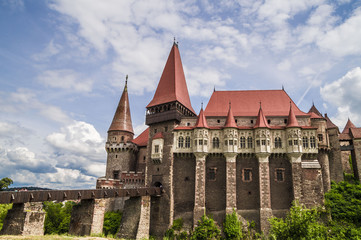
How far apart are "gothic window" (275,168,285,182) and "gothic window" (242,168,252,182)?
9.46 feet

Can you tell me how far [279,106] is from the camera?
35406 millimetres

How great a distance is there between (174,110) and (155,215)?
12960 millimetres

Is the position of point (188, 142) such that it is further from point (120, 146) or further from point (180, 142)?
point (120, 146)

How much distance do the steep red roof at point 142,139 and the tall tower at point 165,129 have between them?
562cm

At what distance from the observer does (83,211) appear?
2584 cm

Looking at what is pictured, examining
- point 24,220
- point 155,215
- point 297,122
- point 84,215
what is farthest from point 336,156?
point 24,220

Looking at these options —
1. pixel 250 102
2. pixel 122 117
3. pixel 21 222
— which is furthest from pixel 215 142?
pixel 21 222

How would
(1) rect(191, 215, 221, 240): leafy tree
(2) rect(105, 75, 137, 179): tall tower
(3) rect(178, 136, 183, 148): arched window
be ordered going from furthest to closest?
(2) rect(105, 75, 137, 179): tall tower < (3) rect(178, 136, 183, 148): arched window < (1) rect(191, 215, 221, 240): leafy tree

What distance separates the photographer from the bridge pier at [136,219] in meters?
28.8

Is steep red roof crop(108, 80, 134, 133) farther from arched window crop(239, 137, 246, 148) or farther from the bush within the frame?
the bush

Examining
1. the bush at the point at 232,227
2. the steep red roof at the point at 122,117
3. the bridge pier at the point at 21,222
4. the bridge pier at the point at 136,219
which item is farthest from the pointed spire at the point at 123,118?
the bridge pier at the point at 21,222

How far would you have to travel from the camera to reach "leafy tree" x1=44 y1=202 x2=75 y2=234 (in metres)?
37.1

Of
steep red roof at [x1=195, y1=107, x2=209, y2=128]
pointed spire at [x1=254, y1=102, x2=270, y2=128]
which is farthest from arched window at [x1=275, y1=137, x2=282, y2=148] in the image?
steep red roof at [x1=195, y1=107, x2=209, y2=128]

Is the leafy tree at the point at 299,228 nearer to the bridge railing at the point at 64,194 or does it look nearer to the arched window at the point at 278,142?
the arched window at the point at 278,142
